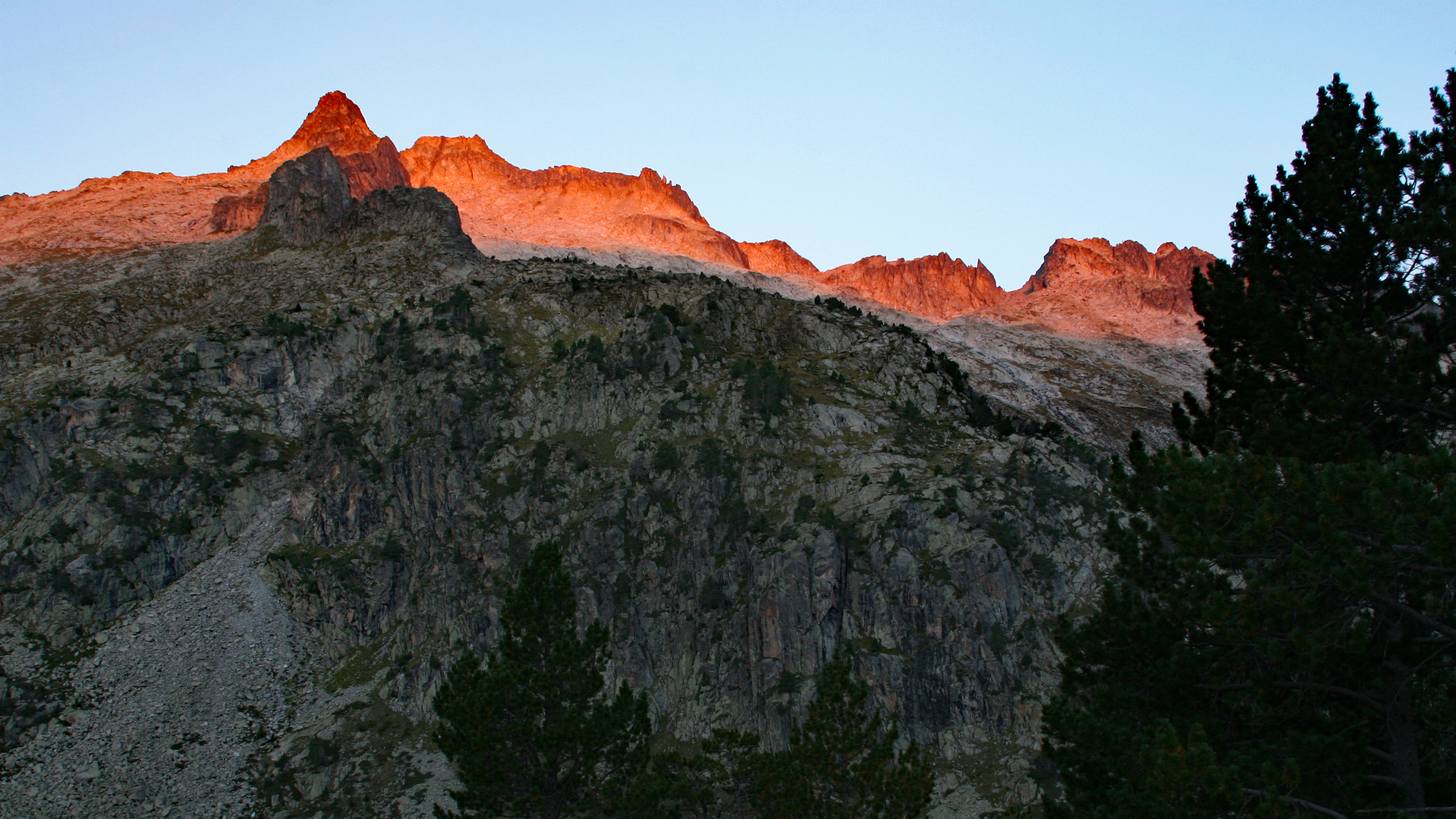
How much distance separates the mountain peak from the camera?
7382 inches

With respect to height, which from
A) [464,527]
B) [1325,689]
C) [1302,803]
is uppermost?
[1325,689]

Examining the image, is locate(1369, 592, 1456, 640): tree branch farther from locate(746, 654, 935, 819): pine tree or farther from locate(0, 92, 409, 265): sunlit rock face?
locate(0, 92, 409, 265): sunlit rock face

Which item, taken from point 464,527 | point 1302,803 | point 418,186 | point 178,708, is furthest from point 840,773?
point 418,186

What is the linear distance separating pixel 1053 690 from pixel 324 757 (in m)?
45.2

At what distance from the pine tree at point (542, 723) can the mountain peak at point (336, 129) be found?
6686 inches

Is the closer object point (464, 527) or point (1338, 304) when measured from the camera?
point (1338, 304)

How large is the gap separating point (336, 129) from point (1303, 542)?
663 ft

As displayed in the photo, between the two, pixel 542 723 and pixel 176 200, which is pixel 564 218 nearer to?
pixel 176 200

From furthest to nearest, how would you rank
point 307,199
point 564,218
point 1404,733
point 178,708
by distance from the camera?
point 564,218
point 307,199
point 178,708
point 1404,733

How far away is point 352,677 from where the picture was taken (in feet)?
227

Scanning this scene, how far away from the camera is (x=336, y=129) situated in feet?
627

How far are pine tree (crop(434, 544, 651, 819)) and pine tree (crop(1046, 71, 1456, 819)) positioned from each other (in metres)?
16.7

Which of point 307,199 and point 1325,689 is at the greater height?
point 307,199

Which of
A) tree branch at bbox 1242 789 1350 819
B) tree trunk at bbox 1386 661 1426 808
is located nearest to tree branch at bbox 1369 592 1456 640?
tree trunk at bbox 1386 661 1426 808
